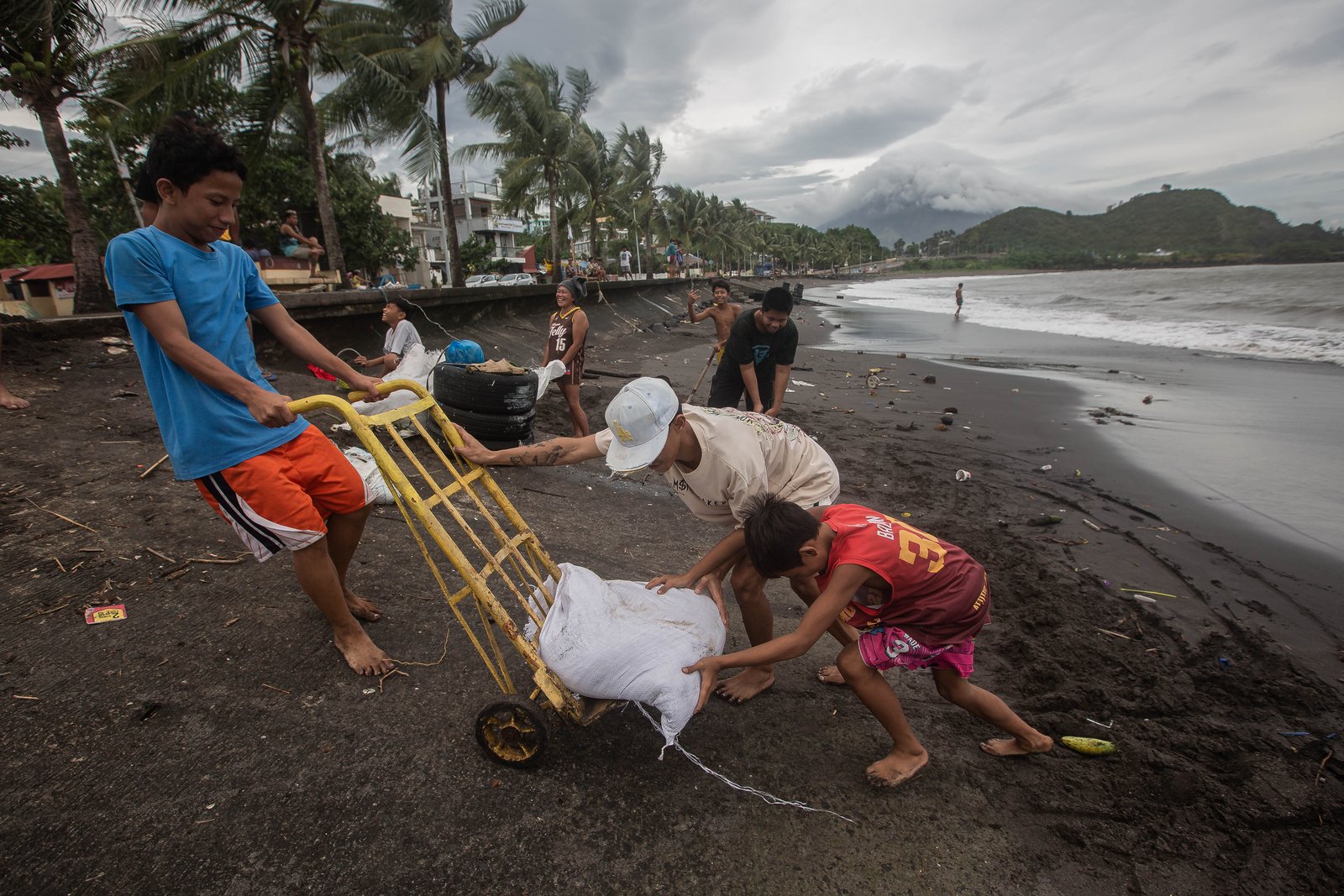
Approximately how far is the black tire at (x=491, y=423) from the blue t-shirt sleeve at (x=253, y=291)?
2540 mm

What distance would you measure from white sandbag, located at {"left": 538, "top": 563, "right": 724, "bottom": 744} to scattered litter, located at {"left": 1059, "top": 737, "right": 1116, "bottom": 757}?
A: 60.5 inches

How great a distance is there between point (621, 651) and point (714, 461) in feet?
2.55

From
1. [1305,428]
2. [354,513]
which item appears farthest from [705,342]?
[354,513]

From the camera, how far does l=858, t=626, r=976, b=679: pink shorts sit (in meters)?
2.14

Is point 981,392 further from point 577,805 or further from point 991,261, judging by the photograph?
point 991,261

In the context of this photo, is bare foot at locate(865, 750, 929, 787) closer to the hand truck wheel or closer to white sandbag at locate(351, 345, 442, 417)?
the hand truck wheel

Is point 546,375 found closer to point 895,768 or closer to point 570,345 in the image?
point 570,345

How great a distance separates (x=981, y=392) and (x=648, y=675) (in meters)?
9.72

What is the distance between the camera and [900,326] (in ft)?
80.3

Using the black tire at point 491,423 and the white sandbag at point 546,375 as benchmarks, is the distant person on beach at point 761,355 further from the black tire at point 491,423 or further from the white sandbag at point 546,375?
the black tire at point 491,423

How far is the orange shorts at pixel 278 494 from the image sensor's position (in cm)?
215

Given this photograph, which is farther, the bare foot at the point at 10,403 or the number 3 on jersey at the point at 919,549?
the bare foot at the point at 10,403

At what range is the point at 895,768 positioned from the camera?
221cm

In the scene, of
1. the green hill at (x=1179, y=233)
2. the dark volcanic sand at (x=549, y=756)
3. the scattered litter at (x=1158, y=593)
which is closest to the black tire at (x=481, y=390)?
the dark volcanic sand at (x=549, y=756)
